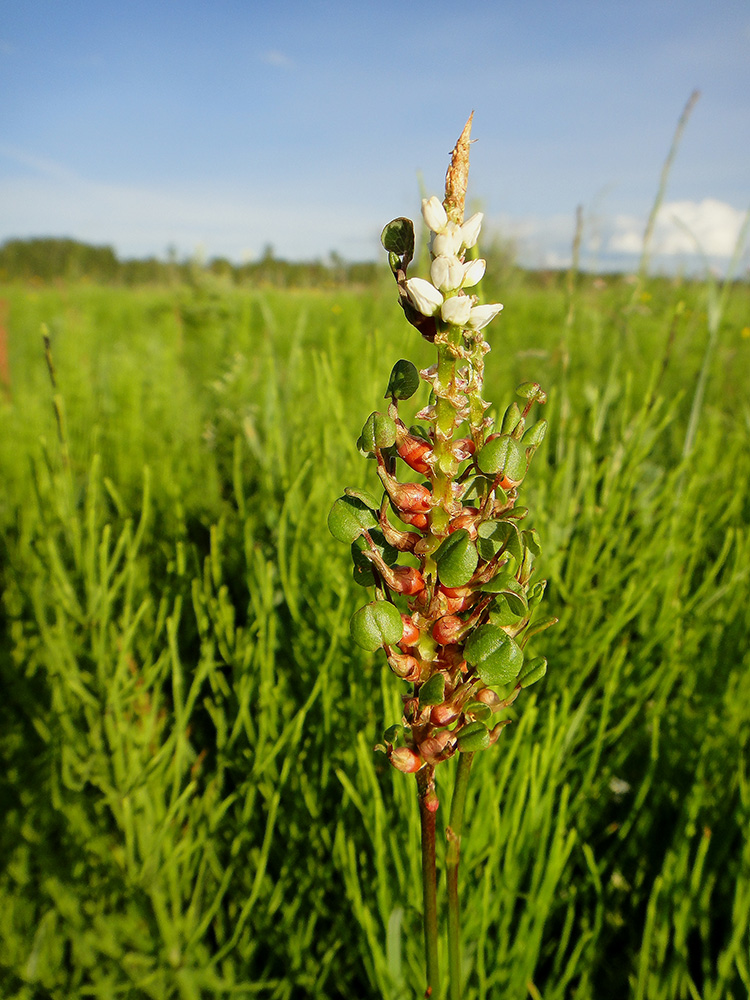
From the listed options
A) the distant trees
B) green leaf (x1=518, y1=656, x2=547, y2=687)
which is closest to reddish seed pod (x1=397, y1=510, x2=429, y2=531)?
green leaf (x1=518, y1=656, x2=547, y2=687)

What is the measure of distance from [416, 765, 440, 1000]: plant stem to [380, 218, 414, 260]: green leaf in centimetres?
33

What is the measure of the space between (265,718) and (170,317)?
4.26 metres

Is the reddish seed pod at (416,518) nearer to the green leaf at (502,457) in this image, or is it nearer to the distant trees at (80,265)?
the green leaf at (502,457)

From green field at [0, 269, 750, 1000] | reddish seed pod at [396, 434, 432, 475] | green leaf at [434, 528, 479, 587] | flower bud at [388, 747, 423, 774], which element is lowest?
green field at [0, 269, 750, 1000]

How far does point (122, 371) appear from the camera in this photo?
252cm

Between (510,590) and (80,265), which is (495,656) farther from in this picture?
(80,265)

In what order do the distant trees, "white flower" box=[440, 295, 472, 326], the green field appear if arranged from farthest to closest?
the distant trees → the green field → "white flower" box=[440, 295, 472, 326]

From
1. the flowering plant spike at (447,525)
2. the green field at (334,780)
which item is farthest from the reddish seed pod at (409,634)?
the green field at (334,780)

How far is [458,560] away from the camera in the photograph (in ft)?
1.13

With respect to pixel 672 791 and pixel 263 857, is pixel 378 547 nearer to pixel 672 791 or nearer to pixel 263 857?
pixel 263 857

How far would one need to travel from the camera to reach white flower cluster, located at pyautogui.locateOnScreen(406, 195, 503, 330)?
319mm

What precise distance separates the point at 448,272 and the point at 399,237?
0.04 meters

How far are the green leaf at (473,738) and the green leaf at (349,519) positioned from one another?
5.4 inches

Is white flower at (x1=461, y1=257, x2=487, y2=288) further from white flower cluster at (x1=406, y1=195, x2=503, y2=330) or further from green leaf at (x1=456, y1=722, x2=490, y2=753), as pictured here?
green leaf at (x1=456, y1=722, x2=490, y2=753)
